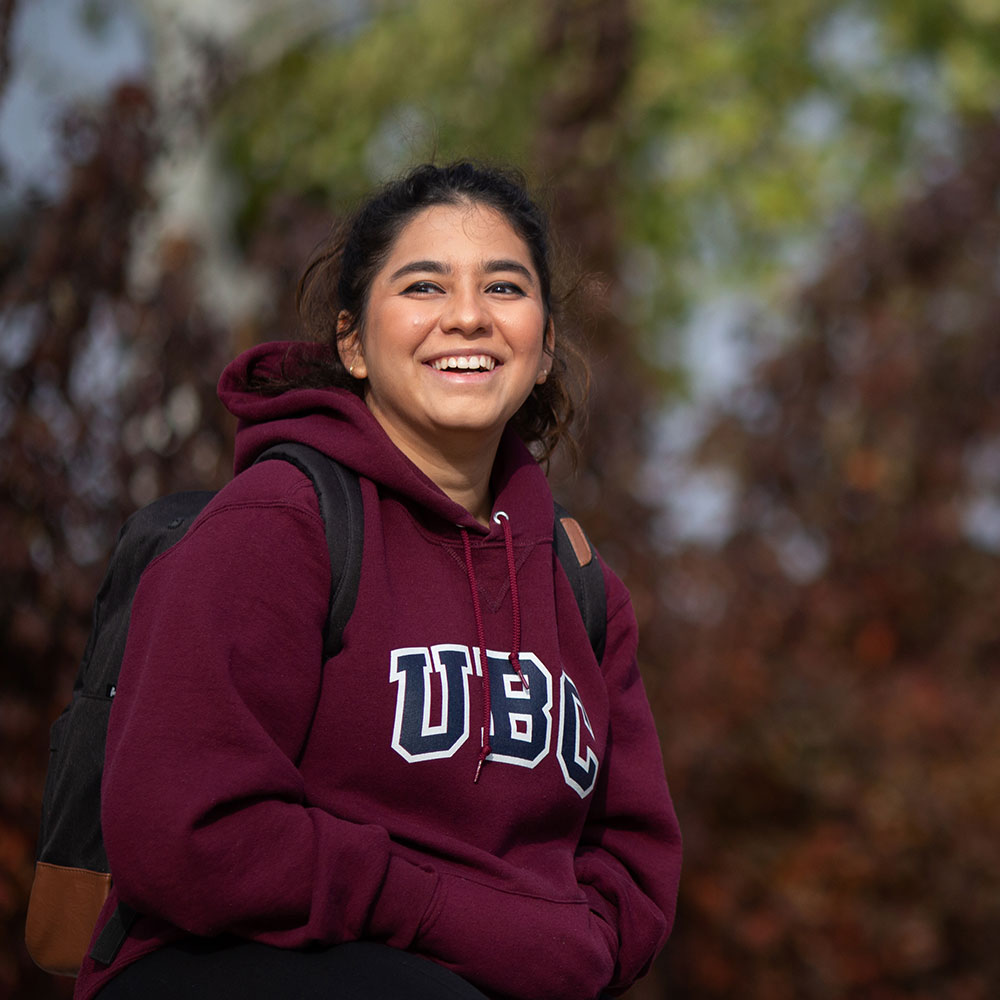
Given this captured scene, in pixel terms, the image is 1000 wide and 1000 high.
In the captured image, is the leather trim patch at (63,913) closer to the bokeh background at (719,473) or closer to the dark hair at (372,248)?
the dark hair at (372,248)

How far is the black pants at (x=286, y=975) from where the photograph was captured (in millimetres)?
1746

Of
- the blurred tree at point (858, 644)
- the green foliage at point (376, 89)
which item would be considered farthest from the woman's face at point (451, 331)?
the green foliage at point (376, 89)

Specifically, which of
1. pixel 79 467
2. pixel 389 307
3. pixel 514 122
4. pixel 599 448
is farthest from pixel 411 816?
pixel 514 122

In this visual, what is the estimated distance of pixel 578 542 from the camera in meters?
2.40

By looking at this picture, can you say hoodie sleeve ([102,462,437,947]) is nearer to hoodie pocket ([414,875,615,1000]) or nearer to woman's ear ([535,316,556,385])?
hoodie pocket ([414,875,615,1000])

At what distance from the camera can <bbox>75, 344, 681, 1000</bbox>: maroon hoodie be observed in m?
1.72

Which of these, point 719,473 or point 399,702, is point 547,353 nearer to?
point 399,702

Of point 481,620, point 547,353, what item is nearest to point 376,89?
point 547,353

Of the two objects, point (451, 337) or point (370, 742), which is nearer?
point (370, 742)

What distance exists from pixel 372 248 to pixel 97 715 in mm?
876

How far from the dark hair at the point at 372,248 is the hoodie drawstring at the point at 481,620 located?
408mm

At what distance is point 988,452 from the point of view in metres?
7.54

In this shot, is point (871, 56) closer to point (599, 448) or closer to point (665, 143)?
point (665, 143)

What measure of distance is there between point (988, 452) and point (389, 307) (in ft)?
19.8
